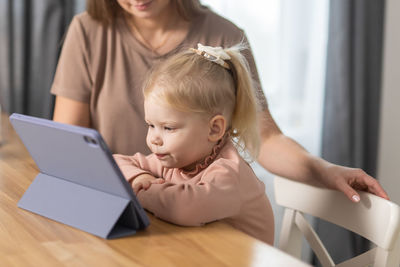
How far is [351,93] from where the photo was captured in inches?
107

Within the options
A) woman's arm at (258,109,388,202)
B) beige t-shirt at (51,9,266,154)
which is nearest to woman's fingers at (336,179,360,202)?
woman's arm at (258,109,388,202)

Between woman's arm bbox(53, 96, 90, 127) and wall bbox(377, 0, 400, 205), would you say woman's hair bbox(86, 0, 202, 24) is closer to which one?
woman's arm bbox(53, 96, 90, 127)

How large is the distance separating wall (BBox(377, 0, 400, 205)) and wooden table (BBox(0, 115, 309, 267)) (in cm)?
218

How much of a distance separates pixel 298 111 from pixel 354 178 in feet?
5.06

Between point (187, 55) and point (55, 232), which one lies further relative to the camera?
point (187, 55)

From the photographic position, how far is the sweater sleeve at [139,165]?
1103mm

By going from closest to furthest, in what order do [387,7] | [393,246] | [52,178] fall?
[52,178]
[393,246]
[387,7]

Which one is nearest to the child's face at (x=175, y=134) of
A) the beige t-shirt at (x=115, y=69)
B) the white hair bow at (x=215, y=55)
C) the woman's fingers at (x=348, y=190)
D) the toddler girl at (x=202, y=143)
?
the toddler girl at (x=202, y=143)

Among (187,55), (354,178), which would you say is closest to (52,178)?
(187,55)

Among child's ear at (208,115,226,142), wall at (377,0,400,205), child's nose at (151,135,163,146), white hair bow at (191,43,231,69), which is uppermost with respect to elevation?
white hair bow at (191,43,231,69)

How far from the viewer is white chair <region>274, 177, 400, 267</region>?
1082 mm

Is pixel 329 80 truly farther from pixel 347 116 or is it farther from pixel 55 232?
pixel 55 232

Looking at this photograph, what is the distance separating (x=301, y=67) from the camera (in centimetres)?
264

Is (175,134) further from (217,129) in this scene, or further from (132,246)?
(132,246)
